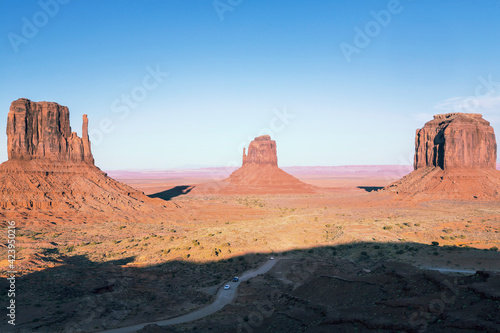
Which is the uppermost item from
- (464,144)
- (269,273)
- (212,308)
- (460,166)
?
(464,144)

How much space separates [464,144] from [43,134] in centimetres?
11158

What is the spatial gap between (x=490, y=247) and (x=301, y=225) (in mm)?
28879

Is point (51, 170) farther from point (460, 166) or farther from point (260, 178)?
point (460, 166)

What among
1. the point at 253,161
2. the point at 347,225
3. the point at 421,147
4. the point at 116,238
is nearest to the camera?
the point at 116,238

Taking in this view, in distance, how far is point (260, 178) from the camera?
165 metres

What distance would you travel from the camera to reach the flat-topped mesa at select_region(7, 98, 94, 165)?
73.9m

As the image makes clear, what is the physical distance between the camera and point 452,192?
3770 inches

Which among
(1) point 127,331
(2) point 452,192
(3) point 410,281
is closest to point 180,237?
(1) point 127,331

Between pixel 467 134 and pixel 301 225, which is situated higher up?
pixel 467 134

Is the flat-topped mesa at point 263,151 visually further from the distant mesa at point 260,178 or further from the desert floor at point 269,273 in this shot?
the desert floor at point 269,273

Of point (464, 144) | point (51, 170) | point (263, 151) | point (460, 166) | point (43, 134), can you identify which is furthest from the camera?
point (263, 151)

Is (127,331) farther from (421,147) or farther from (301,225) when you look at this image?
(421,147)

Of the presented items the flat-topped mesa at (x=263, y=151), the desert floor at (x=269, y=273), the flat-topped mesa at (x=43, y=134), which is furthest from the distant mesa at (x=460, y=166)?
the flat-topped mesa at (x=43, y=134)

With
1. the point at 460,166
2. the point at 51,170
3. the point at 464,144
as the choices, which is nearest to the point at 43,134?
the point at 51,170
